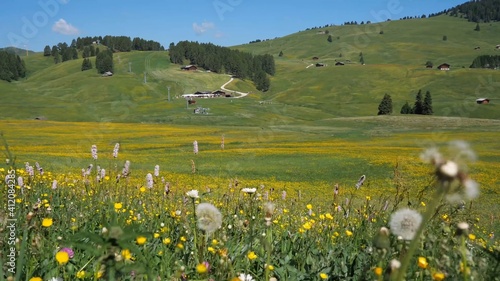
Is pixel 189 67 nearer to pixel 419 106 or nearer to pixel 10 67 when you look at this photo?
pixel 10 67

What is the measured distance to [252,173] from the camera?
2627cm

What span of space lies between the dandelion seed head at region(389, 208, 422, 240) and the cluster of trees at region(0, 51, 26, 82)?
184 meters

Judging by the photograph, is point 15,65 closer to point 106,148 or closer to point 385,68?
point 385,68

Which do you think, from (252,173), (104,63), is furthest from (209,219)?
(104,63)

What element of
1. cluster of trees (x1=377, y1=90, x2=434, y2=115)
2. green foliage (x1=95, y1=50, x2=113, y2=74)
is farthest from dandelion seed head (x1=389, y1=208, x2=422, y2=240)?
green foliage (x1=95, y1=50, x2=113, y2=74)

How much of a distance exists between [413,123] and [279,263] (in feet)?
239

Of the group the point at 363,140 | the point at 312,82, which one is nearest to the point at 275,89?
the point at 312,82

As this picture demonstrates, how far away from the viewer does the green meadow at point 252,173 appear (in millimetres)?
2744

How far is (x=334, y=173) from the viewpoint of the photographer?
26344 millimetres

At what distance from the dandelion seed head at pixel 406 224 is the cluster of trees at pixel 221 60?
165 m

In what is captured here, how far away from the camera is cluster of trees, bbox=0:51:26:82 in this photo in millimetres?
162500

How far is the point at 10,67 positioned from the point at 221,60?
83.8m

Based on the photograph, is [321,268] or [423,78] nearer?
[321,268]

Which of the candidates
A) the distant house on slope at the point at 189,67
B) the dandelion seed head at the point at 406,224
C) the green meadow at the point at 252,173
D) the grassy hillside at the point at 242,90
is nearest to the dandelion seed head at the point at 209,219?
the green meadow at the point at 252,173
